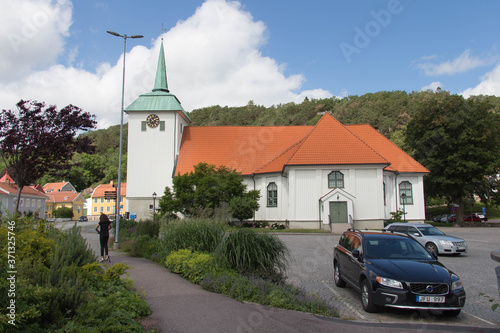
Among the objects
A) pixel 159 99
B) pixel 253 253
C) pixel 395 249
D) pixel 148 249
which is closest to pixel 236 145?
pixel 159 99

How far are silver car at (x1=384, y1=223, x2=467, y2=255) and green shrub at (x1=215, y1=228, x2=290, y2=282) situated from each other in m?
8.77

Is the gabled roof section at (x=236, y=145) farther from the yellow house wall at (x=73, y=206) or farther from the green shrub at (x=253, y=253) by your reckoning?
the yellow house wall at (x=73, y=206)

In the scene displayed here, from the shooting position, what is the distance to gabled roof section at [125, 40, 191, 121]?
38312 mm

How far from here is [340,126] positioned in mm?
34812

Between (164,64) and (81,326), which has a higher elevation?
(164,64)

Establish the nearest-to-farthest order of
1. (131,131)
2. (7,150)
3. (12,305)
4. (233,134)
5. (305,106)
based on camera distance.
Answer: (12,305) < (7,150) < (131,131) < (233,134) < (305,106)

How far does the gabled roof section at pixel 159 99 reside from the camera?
38.3m

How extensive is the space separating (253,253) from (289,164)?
2289 cm

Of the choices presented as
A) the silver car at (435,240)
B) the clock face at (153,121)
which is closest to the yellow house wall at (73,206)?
the clock face at (153,121)

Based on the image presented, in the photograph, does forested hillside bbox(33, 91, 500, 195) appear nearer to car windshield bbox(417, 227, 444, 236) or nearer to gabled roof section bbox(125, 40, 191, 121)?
gabled roof section bbox(125, 40, 191, 121)

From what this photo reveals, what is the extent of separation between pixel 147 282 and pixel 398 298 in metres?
5.68

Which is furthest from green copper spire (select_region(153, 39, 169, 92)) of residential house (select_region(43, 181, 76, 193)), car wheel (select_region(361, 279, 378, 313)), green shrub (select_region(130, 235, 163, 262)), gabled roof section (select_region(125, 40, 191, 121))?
residential house (select_region(43, 181, 76, 193))

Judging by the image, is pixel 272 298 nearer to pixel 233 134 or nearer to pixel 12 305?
pixel 12 305

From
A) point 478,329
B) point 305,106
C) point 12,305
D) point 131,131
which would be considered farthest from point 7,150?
point 305,106
